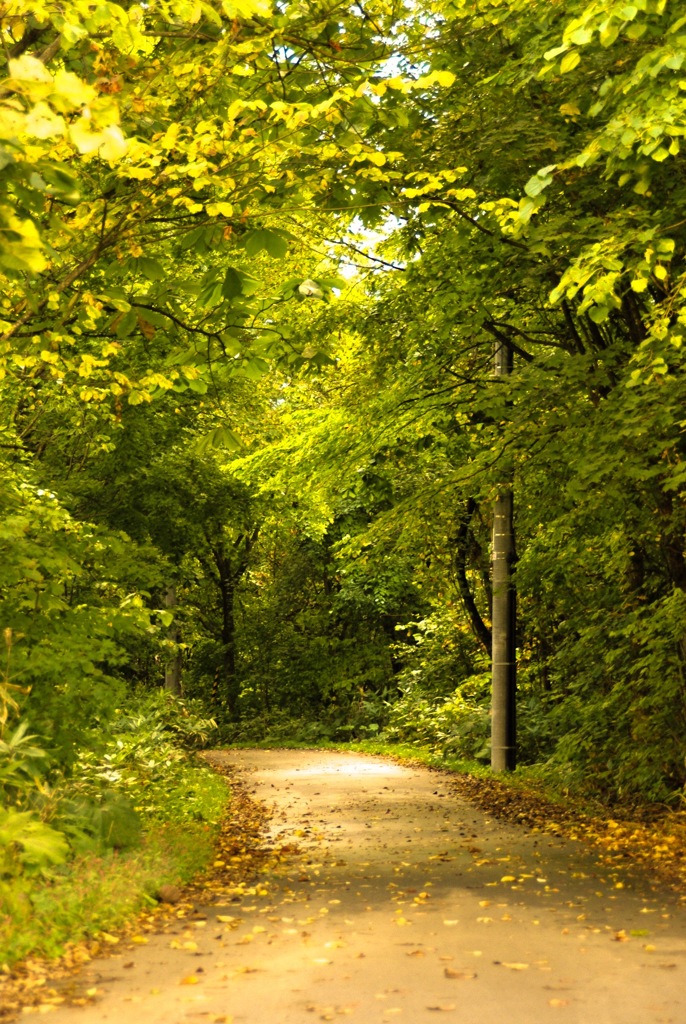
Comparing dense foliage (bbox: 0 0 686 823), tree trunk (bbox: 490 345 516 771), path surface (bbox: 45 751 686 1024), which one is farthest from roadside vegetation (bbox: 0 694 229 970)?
tree trunk (bbox: 490 345 516 771)

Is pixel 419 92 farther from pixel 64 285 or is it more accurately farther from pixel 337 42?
pixel 64 285

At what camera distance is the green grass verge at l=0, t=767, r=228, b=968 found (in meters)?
5.58

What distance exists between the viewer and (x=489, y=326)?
1284 centimetres

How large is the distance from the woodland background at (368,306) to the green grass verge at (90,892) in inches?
10.5

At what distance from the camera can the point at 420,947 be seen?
19.9ft

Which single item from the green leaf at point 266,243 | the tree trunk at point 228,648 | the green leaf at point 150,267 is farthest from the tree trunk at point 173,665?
the green leaf at point 266,243

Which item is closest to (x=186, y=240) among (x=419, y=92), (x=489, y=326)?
(x=419, y=92)

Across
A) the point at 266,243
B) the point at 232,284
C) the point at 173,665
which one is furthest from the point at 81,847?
the point at 173,665

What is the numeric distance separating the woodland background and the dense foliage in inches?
1.6

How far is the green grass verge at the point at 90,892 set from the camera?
5578mm

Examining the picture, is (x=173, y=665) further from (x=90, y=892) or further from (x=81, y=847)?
(x=90, y=892)

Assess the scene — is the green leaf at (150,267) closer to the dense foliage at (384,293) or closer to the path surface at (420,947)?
the dense foliage at (384,293)

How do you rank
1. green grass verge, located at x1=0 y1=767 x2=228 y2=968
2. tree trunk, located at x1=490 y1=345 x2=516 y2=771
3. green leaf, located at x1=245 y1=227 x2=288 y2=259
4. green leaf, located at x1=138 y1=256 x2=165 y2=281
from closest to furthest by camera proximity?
green grass verge, located at x1=0 y1=767 x2=228 y2=968 < green leaf, located at x1=245 y1=227 x2=288 y2=259 < green leaf, located at x1=138 y1=256 x2=165 y2=281 < tree trunk, located at x1=490 y1=345 x2=516 y2=771

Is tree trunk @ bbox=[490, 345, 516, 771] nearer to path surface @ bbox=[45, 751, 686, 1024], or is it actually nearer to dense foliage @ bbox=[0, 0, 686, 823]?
dense foliage @ bbox=[0, 0, 686, 823]
